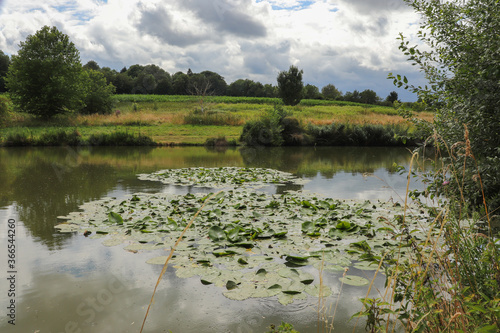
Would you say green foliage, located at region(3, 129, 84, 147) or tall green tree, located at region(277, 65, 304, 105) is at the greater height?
tall green tree, located at region(277, 65, 304, 105)

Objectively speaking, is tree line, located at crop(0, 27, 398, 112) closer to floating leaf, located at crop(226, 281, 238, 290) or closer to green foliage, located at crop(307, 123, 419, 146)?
green foliage, located at crop(307, 123, 419, 146)

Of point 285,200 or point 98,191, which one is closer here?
point 285,200

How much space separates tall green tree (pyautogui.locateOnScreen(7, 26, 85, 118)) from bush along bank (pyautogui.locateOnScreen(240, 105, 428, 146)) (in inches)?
721

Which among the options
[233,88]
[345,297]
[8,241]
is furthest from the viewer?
[233,88]

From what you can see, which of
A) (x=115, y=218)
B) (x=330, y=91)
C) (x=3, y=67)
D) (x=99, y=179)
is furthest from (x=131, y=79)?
(x=115, y=218)

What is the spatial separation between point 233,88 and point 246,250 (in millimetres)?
74966

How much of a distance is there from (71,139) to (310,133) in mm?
15268

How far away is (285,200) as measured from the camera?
7348mm

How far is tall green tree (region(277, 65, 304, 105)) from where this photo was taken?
163ft

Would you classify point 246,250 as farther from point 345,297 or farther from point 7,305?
point 7,305

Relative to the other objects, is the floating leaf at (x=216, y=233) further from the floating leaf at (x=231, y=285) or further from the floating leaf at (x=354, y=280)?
the floating leaf at (x=354, y=280)

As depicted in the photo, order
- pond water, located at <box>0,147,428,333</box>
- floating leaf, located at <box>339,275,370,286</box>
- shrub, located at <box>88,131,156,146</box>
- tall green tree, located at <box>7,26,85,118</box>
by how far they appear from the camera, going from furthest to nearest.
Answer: tall green tree, located at <box>7,26,85,118</box> < shrub, located at <box>88,131,156,146</box> < floating leaf, located at <box>339,275,370,286</box> < pond water, located at <box>0,147,428,333</box>

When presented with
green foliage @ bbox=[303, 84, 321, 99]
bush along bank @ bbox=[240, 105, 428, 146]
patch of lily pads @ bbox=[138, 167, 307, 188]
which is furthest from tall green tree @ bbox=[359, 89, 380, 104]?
patch of lily pads @ bbox=[138, 167, 307, 188]

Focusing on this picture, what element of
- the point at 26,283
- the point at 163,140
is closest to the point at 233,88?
the point at 163,140
